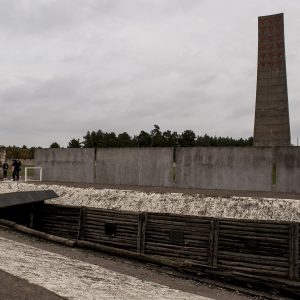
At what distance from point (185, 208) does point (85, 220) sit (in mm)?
4401

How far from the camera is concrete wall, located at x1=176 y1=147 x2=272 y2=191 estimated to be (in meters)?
18.2

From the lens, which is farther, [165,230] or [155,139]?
[155,139]

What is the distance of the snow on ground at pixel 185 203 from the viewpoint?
14167 mm

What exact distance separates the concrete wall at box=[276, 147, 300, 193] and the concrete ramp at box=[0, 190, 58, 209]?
10.8 metres

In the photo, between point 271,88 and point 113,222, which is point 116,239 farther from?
point 271,88

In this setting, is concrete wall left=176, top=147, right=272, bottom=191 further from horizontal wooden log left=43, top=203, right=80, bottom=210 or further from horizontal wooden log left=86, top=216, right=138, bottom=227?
horizontal wooden log left=43, top=203, right=80, bottom=210

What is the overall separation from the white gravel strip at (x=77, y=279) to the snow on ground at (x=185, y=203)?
7789 mm

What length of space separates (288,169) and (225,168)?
302 cm

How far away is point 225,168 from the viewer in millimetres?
19078

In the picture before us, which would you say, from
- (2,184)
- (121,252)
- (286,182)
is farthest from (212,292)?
(2,184)

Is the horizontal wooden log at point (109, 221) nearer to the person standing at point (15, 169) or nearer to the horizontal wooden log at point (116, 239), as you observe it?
the horizontal wooden log at point (116, 239)

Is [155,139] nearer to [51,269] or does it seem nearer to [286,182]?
[286,182]

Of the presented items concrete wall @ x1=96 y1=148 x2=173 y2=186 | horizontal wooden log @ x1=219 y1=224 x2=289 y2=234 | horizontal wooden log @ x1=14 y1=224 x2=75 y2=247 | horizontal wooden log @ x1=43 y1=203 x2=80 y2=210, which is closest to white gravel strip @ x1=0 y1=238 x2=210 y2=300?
horizontal wooden log @ x1=14 y1=224 x2=75 y2=247

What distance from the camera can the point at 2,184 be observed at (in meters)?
21.3
